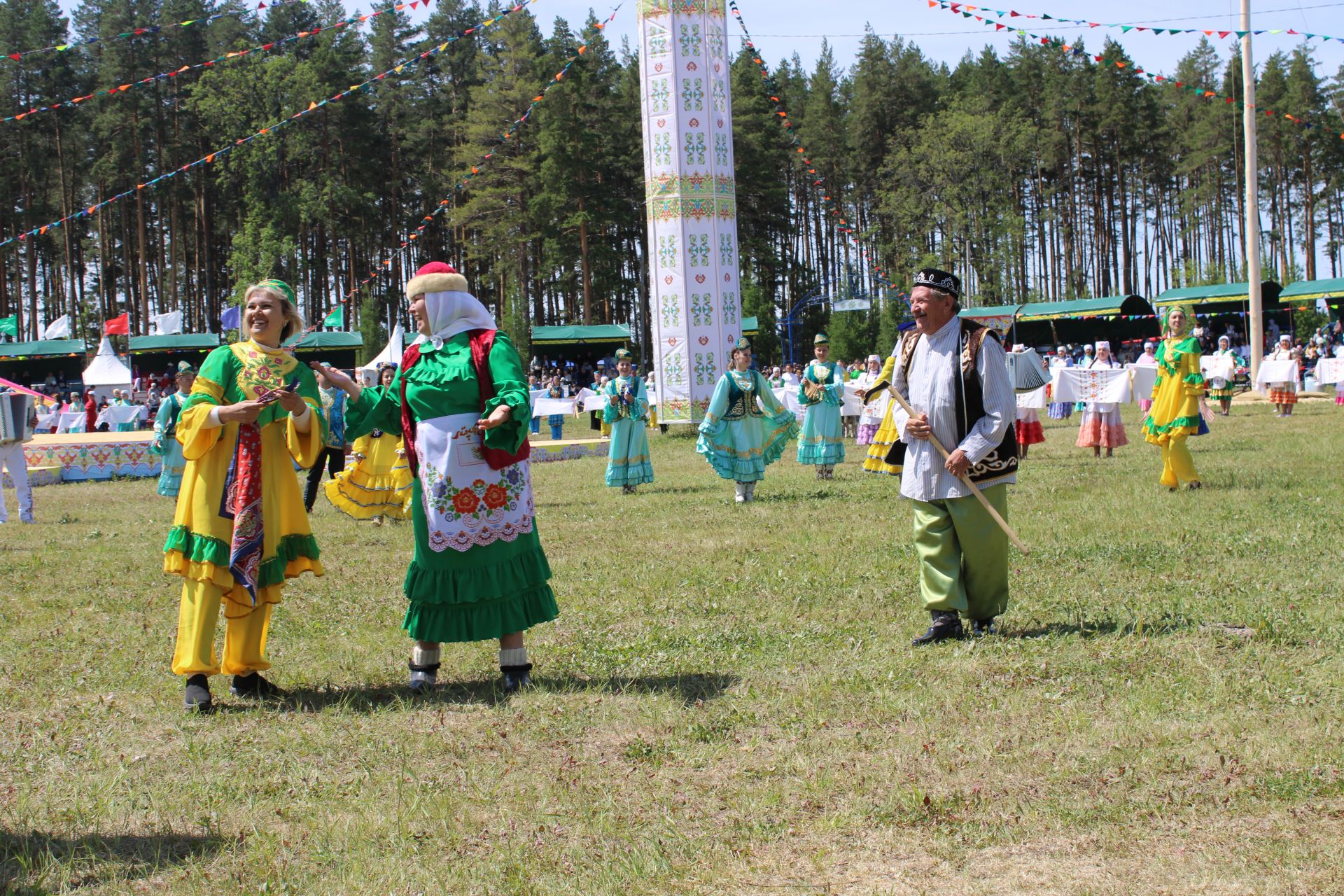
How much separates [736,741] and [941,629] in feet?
5.33

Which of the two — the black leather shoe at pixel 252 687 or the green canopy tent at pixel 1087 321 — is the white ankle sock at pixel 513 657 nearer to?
the black leather shoe at pixel 252 687

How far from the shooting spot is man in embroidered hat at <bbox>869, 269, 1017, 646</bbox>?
18.2 ft

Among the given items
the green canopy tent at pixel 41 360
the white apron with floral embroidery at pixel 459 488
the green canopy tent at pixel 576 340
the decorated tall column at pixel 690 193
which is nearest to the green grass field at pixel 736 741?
the white apron with floral embroidery at pixel 459 488

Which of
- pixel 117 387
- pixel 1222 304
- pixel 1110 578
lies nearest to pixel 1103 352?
→ pixel 1110 578

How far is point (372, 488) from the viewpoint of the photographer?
11109mm

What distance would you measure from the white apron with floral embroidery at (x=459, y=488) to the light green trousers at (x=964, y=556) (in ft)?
6.58

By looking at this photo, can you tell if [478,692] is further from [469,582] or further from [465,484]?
[465,484]

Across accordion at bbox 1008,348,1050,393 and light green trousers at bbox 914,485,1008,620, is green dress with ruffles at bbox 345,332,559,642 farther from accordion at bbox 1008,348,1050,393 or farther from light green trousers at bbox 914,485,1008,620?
accordion at bbox 1008,348,1050,393

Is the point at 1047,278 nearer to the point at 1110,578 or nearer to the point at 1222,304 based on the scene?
the point at 1222,304

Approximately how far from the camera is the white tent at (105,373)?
3562cm

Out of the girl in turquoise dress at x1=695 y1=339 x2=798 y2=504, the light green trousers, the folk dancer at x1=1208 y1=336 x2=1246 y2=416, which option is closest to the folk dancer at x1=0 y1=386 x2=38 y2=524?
the girl in turquoise dress at x1=695 y1=339 x2=798 y2=504

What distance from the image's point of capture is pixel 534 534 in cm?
527

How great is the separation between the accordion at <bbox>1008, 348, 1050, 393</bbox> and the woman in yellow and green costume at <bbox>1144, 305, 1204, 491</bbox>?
4845mm

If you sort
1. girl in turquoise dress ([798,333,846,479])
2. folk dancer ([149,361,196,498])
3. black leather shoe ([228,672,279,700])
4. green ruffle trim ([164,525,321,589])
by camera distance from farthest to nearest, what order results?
girl in turquoise dress ([798,333,846,479])
folk dancer ([149,361,196,498])
black leather shoe ([228,672,279,700])
green ruffle trim ([164,525,321,589])
